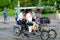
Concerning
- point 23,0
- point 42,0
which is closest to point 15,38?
point 23,0

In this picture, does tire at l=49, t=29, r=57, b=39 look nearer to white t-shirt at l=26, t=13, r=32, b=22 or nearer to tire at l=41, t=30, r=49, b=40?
tire at l=41, t=30, r=49, b=40

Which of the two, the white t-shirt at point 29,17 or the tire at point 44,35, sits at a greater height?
the white t-shirt at point 29,17

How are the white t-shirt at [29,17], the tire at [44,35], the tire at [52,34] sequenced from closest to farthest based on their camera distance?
the tire at [44,35] → the tire at [52,34] → the white t-shirt at [29,17]

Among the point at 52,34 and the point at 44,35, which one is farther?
the point at 52,34

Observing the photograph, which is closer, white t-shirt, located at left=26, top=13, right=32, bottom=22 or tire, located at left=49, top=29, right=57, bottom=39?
tire, located at left=49, top=29, right=57, bottom=39

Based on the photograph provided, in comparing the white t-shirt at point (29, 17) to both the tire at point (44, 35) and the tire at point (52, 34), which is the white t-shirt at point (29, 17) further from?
the tire at point (52, 34)

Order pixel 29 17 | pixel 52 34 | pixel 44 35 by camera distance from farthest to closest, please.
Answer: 1. pixel 29 17
2. pixel 52 34
3. pixel 44 35

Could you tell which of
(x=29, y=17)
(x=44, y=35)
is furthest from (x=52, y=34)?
(x=29, y=17)

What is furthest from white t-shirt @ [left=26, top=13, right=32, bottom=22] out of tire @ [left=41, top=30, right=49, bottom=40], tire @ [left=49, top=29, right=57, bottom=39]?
tire @ [left=49, top=29, right=57, bottom=39]

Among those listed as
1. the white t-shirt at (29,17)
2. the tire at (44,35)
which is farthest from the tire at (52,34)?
the white t-shirt at (29,17)

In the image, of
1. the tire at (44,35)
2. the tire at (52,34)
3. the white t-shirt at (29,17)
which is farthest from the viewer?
the white t-shirt at (29,17)

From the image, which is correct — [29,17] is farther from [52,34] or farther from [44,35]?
[52,34]

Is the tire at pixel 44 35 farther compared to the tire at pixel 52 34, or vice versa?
the tire at pixel 52 34

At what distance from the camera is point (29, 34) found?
57.0ft
